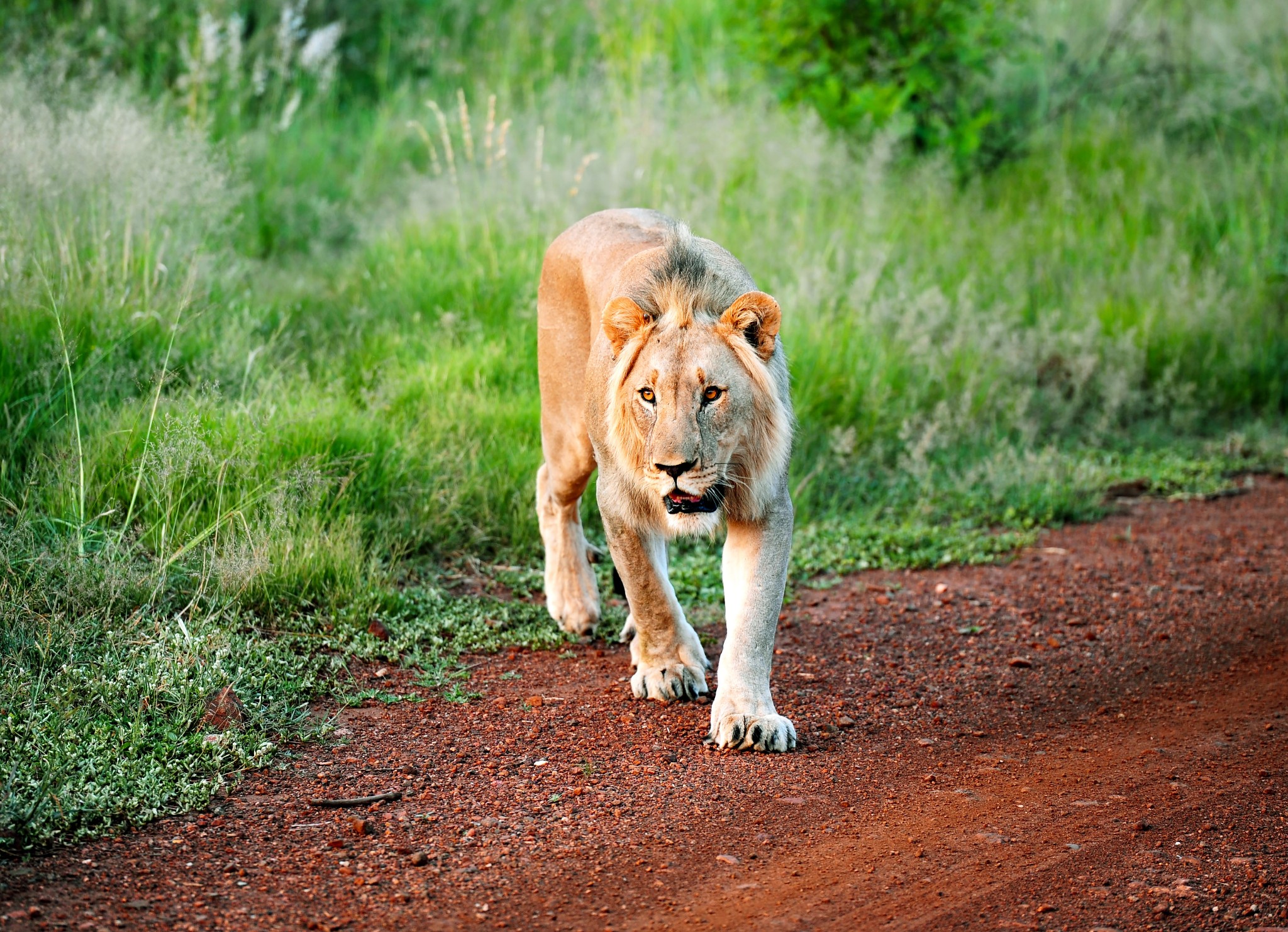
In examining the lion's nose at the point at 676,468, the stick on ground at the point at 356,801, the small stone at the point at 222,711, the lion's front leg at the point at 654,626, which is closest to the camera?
the stick on ground at the point at 356,801

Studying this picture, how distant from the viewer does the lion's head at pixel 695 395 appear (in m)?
3.90

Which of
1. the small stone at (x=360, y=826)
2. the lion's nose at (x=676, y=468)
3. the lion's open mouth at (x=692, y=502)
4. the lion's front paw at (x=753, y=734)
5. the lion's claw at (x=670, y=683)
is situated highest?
the lion's nose at (x=676, y=468)

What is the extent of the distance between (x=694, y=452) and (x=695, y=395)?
0.64 feet

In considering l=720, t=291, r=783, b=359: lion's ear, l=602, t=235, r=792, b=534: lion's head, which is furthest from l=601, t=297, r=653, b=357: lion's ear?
l=720, t=291, r=783, b=359: lion's ear

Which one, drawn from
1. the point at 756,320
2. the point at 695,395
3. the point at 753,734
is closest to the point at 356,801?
the point at 753,734

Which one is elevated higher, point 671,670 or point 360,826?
point 360,826

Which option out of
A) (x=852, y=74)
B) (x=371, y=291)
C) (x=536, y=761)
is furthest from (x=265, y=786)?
(x=852, y=74)

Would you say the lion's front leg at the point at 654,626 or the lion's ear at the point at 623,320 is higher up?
the lion's ear at the point at 623,320

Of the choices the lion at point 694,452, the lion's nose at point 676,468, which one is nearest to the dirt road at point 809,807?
the lion at point 694,452

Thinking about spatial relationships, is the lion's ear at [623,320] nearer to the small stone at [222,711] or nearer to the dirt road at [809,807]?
the dirt road at [809,807]

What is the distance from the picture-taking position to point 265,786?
3705mm

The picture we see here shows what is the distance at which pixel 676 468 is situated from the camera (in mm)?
3826

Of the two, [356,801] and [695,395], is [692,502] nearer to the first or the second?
[695,395]

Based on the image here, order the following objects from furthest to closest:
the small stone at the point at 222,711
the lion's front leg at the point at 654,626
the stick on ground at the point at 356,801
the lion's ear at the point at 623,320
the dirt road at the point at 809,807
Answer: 1. the lion's front leg at the point at 654,626
2. the lion's ear at the point at 623,320
3. the small stone at the point at 222,711
4. the stick on ground at the point at 356,801
5. the dirt road at the point at 809,807
